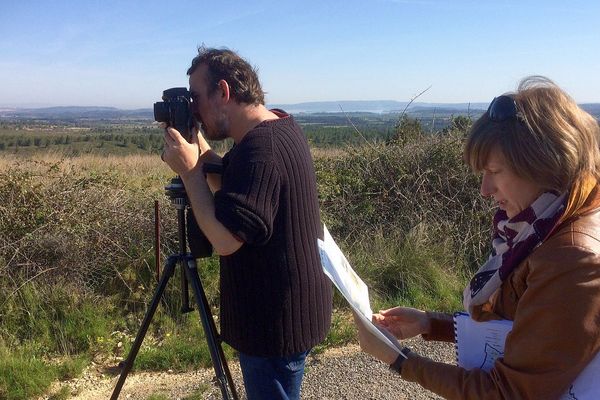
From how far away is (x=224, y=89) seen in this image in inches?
75.8

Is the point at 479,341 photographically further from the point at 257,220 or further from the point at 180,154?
the point at 180,154

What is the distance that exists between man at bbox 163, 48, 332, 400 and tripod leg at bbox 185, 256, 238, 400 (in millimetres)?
223

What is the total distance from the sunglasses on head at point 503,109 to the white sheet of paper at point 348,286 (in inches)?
22.8

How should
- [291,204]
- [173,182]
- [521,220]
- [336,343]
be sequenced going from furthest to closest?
[336,343] → [173,182] → [291,204] → [521,220]

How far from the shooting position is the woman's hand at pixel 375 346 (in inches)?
57.3

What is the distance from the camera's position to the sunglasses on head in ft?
4.01

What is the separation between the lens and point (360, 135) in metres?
6.68

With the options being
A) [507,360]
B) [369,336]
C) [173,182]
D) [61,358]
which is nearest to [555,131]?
[507,360]

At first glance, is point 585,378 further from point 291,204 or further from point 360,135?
point 360,135

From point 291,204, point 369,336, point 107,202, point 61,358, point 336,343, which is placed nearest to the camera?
point 369,336

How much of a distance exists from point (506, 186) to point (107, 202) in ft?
13.0

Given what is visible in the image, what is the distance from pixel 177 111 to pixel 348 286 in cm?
96

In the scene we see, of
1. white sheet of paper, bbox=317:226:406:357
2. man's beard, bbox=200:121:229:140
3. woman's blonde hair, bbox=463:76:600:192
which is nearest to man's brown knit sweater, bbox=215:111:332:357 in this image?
man's beard, bbox=200:121:229:140

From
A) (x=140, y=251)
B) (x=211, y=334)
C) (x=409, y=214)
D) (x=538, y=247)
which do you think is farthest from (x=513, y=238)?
(x=409, y=214)
